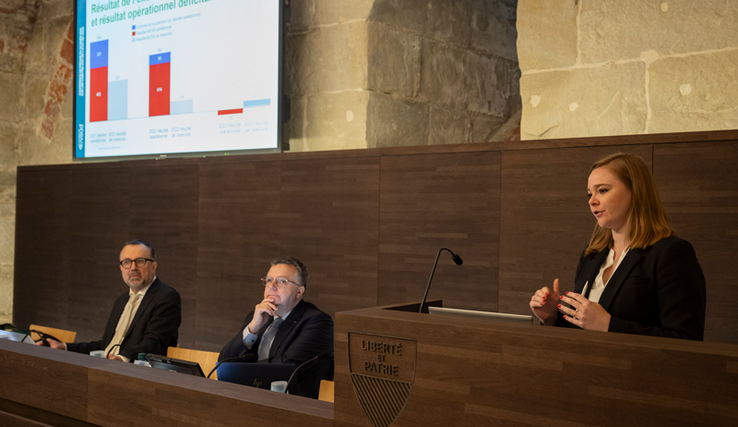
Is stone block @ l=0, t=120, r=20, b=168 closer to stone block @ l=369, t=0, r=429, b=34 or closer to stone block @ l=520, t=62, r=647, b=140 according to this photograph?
stone block @ l=369, t=0, r=429, b=34

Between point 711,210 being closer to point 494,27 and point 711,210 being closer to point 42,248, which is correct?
point 494,27

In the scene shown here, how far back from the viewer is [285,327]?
3451 millimetres

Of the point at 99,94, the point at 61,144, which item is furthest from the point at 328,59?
the point at 61,144

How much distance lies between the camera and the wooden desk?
79.1 inches

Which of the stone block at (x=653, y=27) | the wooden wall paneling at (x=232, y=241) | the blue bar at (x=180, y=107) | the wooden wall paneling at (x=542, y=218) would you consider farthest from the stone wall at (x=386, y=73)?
the stone block at (x=653, y=27)

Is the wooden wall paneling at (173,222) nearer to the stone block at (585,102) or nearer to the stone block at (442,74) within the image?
the stone block at (442,74)

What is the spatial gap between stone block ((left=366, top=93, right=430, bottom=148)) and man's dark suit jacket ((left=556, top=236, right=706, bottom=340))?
2.76m

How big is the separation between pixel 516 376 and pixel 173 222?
158 inches

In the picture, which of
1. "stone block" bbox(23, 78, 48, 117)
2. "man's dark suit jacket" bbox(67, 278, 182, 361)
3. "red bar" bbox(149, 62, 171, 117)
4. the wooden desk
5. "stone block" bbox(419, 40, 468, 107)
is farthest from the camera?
→ "stone block" bbox(23, 78, 48, 117)

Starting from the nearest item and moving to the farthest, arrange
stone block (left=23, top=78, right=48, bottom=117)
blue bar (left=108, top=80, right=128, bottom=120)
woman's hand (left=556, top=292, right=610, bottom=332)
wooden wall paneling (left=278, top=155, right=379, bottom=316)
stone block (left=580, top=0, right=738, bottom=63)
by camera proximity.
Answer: woman's hand (left=556, top=292, right=610, bottom=332)
stone block (left=580, top=0, right=738, bottom=63)
wooden wall paneling (left=278, top=155, right=379, bottom=316)
blue bar (left=108, top=80, right=128, bottom=120)
stone block (left=23, top=78, right=48, bottom=117)

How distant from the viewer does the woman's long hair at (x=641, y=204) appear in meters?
2.04

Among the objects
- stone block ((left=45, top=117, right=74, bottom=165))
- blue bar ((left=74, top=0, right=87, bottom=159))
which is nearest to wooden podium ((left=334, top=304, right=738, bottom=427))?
blue bar ((left=74, top=0, right=87, bottom=159))

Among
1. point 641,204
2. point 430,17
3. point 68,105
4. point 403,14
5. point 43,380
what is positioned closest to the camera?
point 641,204

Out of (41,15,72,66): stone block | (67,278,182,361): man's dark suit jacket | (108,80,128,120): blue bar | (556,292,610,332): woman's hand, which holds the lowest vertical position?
(67,278,182,361): man's dark suit jacket
